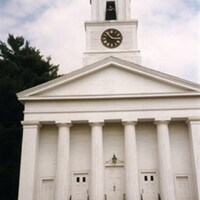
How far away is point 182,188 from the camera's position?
18891mm

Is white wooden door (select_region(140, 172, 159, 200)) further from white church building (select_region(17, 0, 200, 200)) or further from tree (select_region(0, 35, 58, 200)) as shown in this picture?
tree (select_region(0, 35, 58, 200))

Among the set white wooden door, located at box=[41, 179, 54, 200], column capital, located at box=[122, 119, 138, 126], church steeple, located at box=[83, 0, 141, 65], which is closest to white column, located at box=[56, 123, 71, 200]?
white wooden door, located at box=[41, 179, 54, 200]

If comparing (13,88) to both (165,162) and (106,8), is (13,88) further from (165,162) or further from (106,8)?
(165,162)

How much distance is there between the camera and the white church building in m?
18.6

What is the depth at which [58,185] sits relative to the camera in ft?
60.0

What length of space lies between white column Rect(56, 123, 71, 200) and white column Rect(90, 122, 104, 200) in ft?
4.95

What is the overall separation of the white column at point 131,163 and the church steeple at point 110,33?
7.81 metres

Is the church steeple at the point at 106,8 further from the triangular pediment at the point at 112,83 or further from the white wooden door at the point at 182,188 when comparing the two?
the white wooden door at the point at 182,188

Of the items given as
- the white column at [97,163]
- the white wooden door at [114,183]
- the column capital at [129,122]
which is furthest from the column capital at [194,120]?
the white column at [97,163]

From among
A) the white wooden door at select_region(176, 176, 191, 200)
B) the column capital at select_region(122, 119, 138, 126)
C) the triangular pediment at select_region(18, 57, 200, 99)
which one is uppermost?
the triangular pediment at select_region(18, 57, 200, 99)

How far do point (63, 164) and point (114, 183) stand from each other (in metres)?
3.43

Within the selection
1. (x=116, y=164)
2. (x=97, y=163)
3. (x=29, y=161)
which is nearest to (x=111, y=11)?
(x=116, y=164)

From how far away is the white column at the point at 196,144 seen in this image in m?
18.0

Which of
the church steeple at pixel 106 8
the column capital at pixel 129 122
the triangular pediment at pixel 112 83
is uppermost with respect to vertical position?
the church steeple at pixel 106 8
